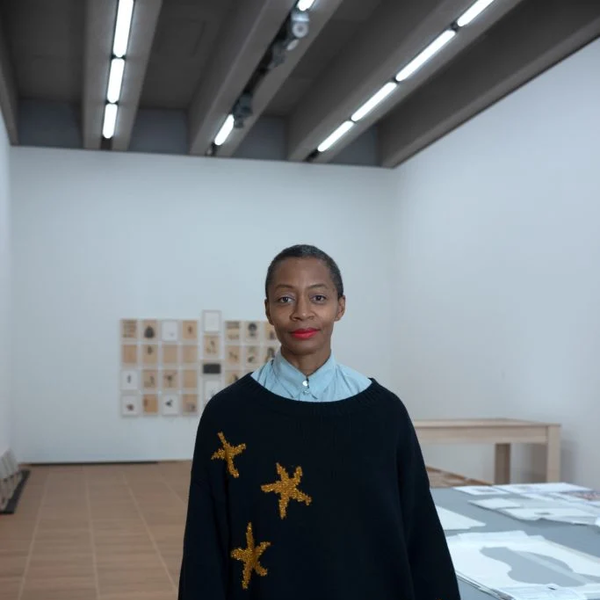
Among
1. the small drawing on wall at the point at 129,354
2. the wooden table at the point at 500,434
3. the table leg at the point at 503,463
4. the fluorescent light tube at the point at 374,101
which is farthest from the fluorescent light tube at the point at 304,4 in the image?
the small drawing on wall at the point at 129,354

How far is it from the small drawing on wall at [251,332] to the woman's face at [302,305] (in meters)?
10.9

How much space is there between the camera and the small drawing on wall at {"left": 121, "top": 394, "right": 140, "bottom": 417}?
12.3m

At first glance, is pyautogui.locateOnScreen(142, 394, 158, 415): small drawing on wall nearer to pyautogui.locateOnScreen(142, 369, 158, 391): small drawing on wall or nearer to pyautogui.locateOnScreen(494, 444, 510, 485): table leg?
pyautogui.locateOnScreen(142, 369, 158, 391): small drawing on wall

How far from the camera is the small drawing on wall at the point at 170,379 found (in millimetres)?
12516

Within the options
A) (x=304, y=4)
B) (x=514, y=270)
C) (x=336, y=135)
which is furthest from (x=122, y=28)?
(x=514, y=270)

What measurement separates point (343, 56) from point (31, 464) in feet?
21.7

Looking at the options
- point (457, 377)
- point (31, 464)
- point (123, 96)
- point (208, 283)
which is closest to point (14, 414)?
point (31, 464)

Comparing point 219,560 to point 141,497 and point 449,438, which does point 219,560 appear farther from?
point 141,497

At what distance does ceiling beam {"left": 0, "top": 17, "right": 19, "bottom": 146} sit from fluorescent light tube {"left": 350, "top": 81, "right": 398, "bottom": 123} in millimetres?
3909

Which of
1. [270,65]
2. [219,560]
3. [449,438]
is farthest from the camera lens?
[270,65]

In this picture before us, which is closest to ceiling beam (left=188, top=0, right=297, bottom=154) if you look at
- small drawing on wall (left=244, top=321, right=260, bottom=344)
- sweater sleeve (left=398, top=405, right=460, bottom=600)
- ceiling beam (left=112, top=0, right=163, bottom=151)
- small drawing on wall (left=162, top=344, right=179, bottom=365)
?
ceiling beam (left=112, top=0, right=163, bottom=151)

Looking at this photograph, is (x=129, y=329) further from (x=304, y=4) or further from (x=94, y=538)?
(x=304, y=4)

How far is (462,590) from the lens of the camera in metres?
2.33

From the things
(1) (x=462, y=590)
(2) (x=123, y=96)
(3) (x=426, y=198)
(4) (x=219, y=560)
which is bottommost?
(1) (x=462, y=590)
